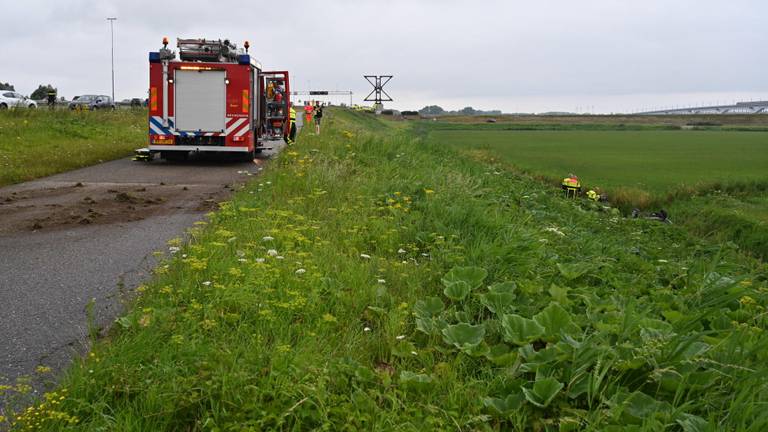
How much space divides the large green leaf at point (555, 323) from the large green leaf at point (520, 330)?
62mm

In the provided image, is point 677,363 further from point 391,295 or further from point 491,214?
point 491,214

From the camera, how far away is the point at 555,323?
3.89 meters

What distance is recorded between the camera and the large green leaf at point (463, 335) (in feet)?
12.6

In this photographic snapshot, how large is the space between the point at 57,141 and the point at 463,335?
1724cm

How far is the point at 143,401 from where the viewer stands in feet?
10.1

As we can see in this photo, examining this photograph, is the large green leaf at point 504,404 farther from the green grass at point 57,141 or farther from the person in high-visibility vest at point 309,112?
the person in high-visibility vest at point 309,112

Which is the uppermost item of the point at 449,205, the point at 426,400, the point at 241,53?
the point at 241,53

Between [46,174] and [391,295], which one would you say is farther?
[46,174]

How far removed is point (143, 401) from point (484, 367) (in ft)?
6.07

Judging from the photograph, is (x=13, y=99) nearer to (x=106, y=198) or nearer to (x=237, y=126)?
(x=237, y=126)

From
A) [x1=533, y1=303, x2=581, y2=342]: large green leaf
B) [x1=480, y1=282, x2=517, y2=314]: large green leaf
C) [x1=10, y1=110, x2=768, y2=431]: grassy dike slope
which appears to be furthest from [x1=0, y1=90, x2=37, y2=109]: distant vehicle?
[x1=533, y1=303, x2=581, y2=342]: large green leaf

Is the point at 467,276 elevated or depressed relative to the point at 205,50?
depressed

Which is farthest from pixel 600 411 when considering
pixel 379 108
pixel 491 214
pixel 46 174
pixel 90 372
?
pixel 379 108

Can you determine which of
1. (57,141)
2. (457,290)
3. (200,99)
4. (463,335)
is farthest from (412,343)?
(57,141)
